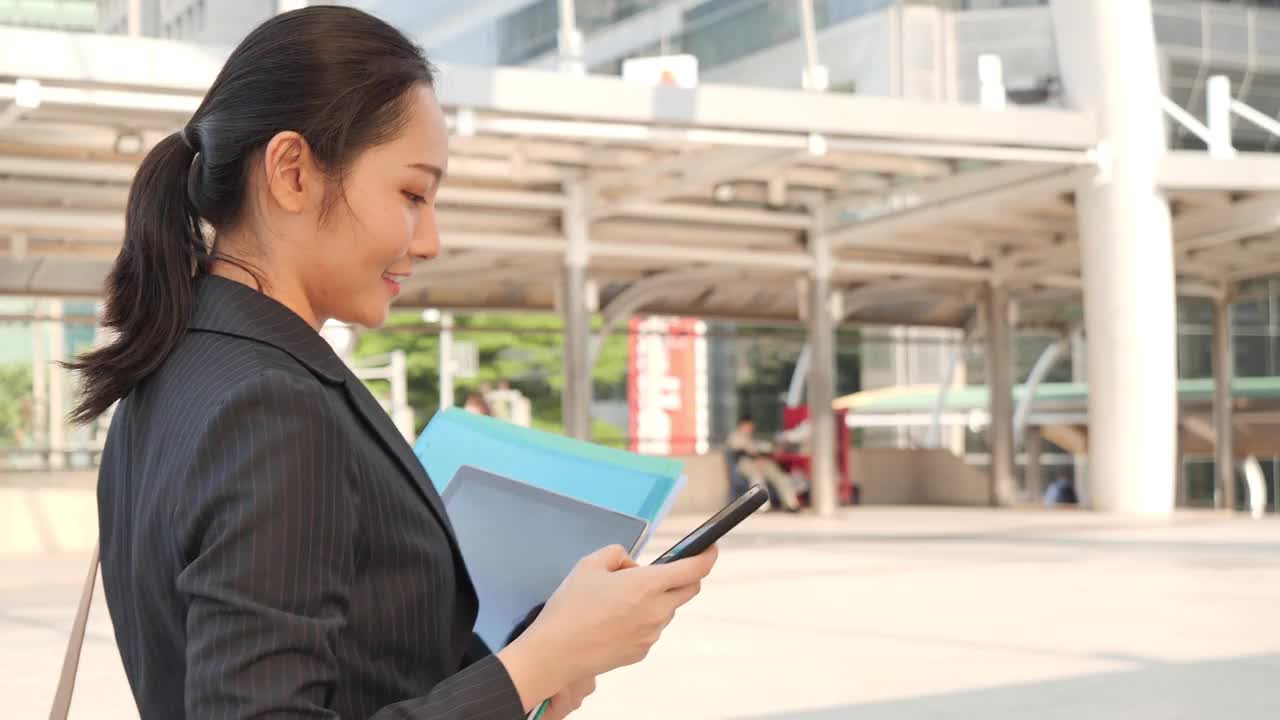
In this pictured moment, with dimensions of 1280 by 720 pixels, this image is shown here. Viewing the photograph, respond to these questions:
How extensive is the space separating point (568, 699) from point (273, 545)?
1.48ft

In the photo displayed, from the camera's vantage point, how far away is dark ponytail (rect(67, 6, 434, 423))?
1.46 m

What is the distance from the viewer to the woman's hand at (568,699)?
5.16 feet

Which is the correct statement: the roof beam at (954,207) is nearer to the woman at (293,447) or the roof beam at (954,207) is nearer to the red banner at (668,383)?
the red banner at (668,383)

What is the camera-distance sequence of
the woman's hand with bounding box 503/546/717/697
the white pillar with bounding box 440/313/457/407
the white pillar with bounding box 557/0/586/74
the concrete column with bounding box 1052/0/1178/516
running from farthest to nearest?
1. the white pillar with bounding box 440/313/457/407
2. the concrete column with bounding box 1052/0/1178/516
3. the white pillar with bounding box 557/0/586/74
4. the woman's hand with bounding box 503/546/717/697

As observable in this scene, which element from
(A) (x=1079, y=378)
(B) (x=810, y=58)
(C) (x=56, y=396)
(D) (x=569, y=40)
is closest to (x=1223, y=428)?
(A) (x=1079, y=378)

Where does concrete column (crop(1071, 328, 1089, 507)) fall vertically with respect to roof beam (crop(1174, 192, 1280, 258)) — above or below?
below

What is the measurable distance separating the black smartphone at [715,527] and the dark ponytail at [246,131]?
0.46m

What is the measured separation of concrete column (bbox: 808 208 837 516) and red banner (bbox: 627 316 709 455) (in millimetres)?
15512

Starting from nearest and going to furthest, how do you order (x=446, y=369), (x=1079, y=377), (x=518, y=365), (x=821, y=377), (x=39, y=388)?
1. (x=821, y=377)
2. (x=39, y=388)
3. (x=1079, y=377)
4. (x=446, y=369)
5. (x=518, y=365)

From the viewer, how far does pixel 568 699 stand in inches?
62.9

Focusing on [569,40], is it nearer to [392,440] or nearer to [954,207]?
[954,207]

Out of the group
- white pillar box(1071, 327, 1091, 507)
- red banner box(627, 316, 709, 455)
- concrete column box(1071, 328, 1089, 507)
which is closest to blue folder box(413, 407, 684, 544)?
white pillar box(1071, 327, 1091, 507)

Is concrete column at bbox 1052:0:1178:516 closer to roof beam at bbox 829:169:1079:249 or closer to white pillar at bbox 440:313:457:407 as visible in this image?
roof beam at bbox 829:169:1079:249

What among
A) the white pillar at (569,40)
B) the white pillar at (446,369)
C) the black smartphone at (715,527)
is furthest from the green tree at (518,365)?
the black smartphone at (715,527)
